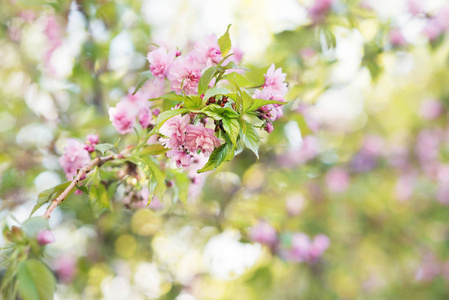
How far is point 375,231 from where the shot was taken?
2.93m

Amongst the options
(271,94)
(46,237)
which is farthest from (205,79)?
(46,237)

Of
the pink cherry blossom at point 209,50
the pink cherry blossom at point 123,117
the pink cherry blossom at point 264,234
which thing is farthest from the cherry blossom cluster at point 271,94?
the pink cherry blossom at point 264,234

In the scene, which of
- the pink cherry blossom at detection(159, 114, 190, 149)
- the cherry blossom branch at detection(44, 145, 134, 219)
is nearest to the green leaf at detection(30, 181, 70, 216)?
the cherry blossom branch at detection(44, 145, 134, 219)

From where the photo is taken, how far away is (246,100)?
0.62 m

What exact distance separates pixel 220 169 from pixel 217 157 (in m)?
0.97

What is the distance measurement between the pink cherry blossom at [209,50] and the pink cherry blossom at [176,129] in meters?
0.12

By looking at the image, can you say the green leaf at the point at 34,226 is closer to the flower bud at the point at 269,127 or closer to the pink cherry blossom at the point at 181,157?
the pink cherry blossom at the point at 181,157

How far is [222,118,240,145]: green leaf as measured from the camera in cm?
59

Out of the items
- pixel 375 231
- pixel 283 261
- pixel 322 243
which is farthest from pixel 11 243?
pixel 375 231

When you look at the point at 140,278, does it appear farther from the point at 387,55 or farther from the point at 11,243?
the point at 387,55

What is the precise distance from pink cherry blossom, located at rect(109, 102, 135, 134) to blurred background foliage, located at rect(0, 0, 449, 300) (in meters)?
0.18

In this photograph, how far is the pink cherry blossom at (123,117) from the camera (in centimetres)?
88

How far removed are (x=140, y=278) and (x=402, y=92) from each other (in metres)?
3.14

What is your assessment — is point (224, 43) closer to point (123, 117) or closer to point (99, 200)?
point (123, 117)
